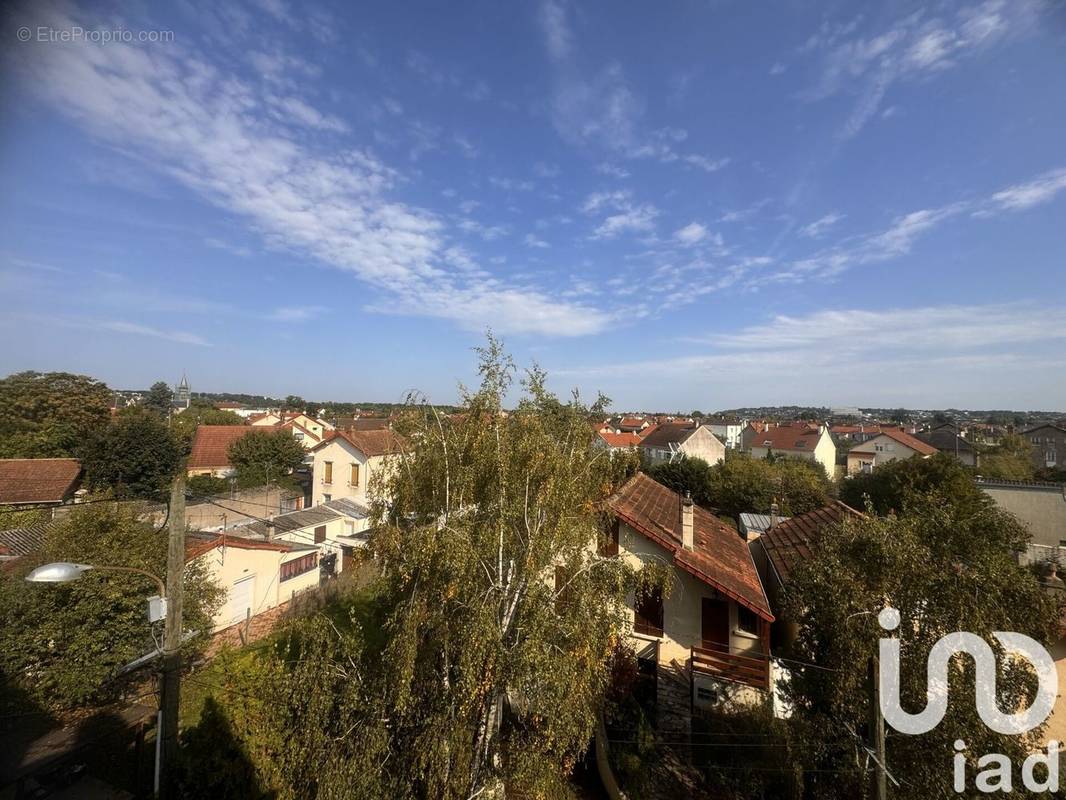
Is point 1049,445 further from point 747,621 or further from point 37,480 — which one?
point 37,480

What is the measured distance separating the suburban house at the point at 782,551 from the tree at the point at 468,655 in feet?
28.6

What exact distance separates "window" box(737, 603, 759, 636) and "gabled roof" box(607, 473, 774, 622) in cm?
49

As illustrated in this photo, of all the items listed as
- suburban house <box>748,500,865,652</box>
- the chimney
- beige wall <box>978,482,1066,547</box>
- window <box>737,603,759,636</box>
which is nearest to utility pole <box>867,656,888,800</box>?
window <box>737,603,759,636</box>

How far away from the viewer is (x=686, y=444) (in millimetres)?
45875

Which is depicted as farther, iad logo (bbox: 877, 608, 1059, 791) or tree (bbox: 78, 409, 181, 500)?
tree (bbox: 78, 409, 181, 500)

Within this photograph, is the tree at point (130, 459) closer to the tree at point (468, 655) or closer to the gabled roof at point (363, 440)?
the gabled roof at point (363, 440)

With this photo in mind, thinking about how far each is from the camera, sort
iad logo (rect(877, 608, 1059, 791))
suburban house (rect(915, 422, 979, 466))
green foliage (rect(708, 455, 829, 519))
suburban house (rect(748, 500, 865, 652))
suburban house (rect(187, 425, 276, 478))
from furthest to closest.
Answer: suburban house (rect(915, 422, 979, 466)) < suburban house (rect(187, 425, 276, 478)) < green foliage (rect(708, 455, 829, 519)) < suburban house (rect(748, 500, 865, 652)) < iad logo (rect(877, 608, 1059, 791))

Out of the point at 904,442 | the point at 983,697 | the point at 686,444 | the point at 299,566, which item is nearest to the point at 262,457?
the point at 299,566

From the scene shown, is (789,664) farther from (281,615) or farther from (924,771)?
(281,615)

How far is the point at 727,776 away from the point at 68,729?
1439 centimetres

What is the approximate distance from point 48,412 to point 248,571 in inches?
1525

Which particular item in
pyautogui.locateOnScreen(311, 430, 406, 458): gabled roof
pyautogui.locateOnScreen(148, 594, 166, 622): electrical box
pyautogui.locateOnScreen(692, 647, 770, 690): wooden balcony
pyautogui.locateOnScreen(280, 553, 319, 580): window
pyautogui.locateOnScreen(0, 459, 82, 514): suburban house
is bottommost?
pyautogui.locateOnScreen(280, 553, 319, 580): window

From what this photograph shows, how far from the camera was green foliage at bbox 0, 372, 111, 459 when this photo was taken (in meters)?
33.0

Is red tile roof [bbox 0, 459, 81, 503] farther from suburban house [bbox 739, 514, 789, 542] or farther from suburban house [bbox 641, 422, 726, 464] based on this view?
suburban house [bbox 641, 422, 726, 464]
